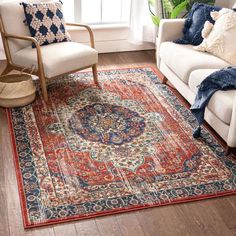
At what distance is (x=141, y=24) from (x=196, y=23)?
3.22ft

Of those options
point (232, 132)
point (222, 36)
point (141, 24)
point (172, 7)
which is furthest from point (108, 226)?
point (141, 24)

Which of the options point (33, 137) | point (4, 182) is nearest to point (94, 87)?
point (33, 137)

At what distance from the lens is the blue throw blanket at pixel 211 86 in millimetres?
2967

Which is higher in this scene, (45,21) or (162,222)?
(45,21)

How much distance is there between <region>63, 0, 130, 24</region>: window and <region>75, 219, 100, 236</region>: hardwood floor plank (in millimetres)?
2957

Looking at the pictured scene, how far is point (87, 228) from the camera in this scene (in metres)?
2.28

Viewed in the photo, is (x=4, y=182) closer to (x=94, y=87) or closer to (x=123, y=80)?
(x=94, y=87)

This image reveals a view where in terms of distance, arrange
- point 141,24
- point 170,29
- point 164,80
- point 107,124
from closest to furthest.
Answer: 1. point 107,124
2. point 170,29
3. point 164,80
4. point 141,24

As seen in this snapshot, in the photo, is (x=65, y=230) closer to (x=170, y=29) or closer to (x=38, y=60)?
(x=38, y=60)

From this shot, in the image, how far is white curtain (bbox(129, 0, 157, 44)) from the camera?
460cm

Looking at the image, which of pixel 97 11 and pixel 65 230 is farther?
pixel 97 11

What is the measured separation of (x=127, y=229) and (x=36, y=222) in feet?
1.71

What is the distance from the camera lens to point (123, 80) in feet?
13.6

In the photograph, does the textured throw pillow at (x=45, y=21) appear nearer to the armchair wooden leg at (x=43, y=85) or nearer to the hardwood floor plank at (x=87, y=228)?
the armchair wooden leg at (x=43, y=85)
